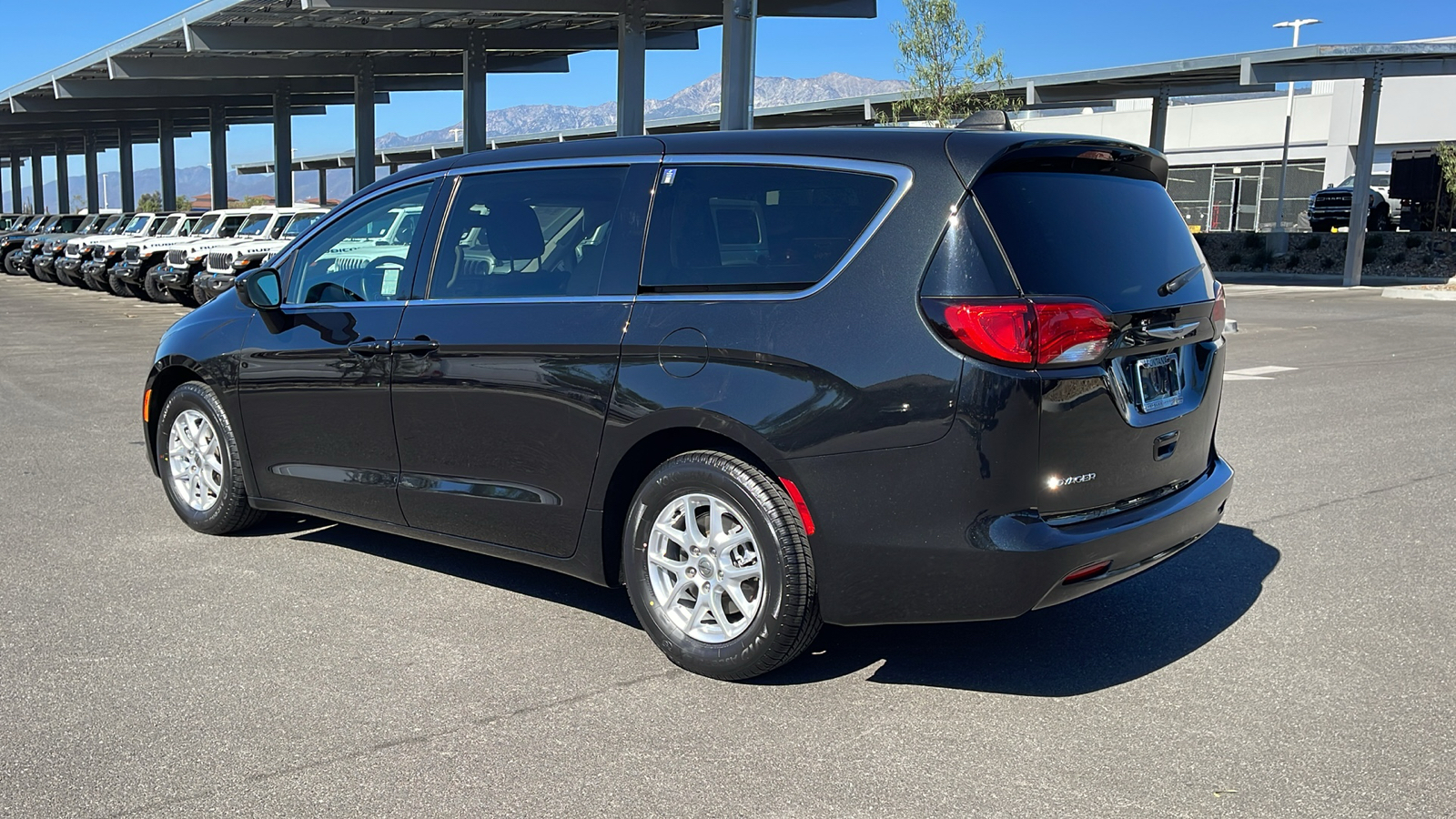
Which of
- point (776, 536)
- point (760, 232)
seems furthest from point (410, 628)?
point (760, 232)

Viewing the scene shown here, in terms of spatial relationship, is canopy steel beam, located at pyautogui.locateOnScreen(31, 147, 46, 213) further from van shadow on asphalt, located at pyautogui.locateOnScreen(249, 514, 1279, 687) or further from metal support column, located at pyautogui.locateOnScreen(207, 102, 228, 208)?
van shadow on asphalt, located at pyautogui.locateOnScreen(249, 514, 1279, 687)

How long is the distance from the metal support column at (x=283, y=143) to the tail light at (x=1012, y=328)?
41873 millimetres

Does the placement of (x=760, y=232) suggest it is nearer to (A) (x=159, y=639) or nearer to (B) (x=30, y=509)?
(A) (x=159, y=639)

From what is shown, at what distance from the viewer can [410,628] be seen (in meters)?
4.73

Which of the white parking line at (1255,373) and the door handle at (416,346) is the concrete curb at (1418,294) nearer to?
the white parking line at (1255,373)

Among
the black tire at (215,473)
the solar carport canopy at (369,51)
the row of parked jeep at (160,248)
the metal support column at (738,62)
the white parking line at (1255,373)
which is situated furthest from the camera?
the solar carport canopy at (369,51)

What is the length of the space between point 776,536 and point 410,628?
61.8 inches

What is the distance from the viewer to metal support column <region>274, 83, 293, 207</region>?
42.0 m

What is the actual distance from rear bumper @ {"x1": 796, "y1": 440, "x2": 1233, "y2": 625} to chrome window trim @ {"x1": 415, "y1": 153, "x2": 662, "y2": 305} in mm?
1156

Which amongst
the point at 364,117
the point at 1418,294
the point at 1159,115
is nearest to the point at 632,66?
the point at 364,117

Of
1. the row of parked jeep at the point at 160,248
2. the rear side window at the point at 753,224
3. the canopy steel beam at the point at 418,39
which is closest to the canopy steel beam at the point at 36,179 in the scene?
the row of parked jeep at the point at 160,248

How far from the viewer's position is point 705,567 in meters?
4.24

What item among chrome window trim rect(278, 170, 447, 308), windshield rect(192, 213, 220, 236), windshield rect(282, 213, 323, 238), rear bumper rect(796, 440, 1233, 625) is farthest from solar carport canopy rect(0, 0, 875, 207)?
rear bumper rect(796, 440, 1233, 625)

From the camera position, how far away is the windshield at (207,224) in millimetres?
23350
